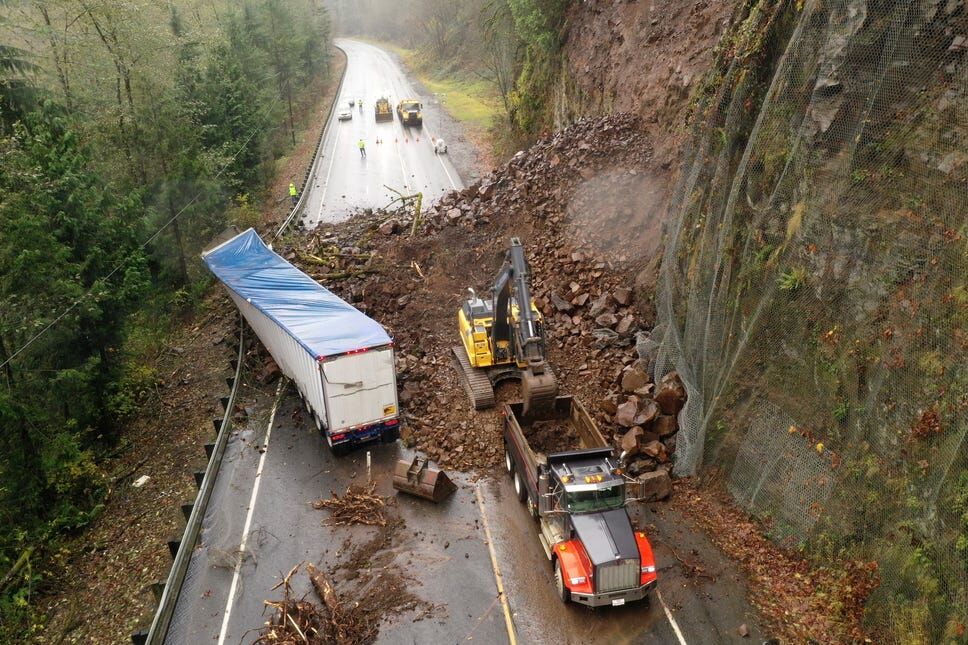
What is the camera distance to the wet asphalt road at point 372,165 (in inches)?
1442

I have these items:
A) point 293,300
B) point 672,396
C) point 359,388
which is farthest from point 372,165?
point 672,396

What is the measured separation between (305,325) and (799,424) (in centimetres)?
1190

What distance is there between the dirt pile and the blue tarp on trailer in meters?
2.71

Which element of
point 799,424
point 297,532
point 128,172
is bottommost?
point 297,532

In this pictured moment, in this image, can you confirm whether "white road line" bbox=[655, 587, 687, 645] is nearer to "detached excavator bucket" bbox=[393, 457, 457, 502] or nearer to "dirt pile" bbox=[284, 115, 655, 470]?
"dirt pile" bbox=[284, 115, 655, 470]

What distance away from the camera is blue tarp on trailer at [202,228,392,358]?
15.9m

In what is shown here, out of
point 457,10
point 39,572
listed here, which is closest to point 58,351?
point 39,572

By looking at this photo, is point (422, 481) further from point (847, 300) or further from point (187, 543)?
point (847, 300)

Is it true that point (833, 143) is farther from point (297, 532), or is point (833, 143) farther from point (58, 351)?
point (58, 351)

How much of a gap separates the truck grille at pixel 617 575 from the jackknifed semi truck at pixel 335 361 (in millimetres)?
7284

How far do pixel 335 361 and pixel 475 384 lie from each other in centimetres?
425

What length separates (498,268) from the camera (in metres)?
24.4

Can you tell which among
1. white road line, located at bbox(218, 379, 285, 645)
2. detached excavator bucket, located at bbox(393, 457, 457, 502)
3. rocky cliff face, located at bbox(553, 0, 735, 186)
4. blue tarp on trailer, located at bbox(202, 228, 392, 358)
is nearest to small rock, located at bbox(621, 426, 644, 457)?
detached excavator bucket, located at bbox(393, 457, 457, 502)

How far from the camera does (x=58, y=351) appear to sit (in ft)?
58.3
